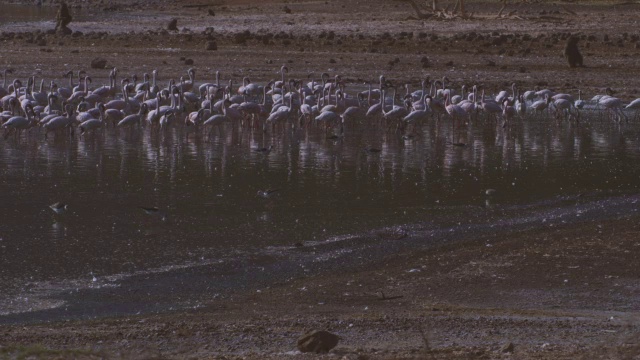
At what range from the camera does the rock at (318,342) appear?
6.99 m

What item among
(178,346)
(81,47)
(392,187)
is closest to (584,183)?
(392,187)

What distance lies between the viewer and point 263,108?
1955cm

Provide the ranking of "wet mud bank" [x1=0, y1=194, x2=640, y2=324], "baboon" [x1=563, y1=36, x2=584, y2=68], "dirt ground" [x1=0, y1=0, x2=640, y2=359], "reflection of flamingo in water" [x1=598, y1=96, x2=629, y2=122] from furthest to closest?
"baboon" [x1=563, y1=36, x2=584, y2=68]
"reflection of flamingo in water" [x1=598, y1=96, x2=629, y2=122]
"wet mud bank" [x1=0, y1=194, x2=640, y2=324]
"dirt ground" [x1=0, y1=0, x2=640, y2=359]

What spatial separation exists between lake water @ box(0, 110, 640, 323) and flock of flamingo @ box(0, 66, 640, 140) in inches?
12.0

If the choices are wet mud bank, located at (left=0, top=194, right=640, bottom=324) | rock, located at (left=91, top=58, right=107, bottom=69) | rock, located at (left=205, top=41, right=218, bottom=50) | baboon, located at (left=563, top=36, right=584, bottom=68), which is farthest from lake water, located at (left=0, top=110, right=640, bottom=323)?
rock, located at (left=205, top=41, right=218, bottom=50)

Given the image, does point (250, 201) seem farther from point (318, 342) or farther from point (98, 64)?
point (98, 64)

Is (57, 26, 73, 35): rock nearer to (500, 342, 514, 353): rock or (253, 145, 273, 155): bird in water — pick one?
(253, 145, 273, 155): bird in water

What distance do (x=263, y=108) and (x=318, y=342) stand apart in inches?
502

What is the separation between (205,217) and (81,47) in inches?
859

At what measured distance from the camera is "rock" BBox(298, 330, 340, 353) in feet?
22.9

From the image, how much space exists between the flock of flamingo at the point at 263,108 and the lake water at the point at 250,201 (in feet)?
1.00

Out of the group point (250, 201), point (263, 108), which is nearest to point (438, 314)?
point (250, 201)

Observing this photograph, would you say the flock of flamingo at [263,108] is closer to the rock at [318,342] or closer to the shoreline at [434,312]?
the shoreline at [434,312]

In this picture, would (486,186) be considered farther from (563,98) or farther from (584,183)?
(563,98)
